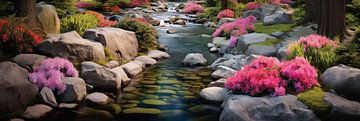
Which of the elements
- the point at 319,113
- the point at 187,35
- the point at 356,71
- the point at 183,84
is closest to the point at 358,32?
the point at 356,71

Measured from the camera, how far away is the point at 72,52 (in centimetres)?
1088

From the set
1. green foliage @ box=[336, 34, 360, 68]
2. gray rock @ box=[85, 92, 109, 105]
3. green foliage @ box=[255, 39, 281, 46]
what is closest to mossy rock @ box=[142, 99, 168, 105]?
gray rock @ box=[85, 92, 109, 105]

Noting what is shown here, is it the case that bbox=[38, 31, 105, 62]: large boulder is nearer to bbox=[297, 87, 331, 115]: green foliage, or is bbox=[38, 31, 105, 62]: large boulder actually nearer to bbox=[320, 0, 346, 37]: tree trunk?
bbox=[297, 87, 331, 115]: green foliage

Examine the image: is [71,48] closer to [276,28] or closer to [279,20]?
[276,28]

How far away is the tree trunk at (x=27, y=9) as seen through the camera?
1214 centimetres

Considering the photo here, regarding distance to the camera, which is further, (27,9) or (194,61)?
(194,61)

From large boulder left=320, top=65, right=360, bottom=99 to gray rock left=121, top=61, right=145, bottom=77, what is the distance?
5929 millimetres

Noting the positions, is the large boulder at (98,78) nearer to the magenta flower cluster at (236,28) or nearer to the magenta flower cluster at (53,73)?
the magenta flower cluster at (53,73)

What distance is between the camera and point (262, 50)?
1388 cm

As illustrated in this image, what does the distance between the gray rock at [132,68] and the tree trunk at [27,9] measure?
3297mm

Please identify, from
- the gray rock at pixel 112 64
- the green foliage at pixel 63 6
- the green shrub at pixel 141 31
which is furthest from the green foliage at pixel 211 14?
the gray rock at pixel 112 64

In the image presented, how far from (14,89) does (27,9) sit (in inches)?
191

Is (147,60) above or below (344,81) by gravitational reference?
below

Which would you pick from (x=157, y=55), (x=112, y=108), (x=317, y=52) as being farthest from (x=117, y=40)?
(x=317, y=52)
